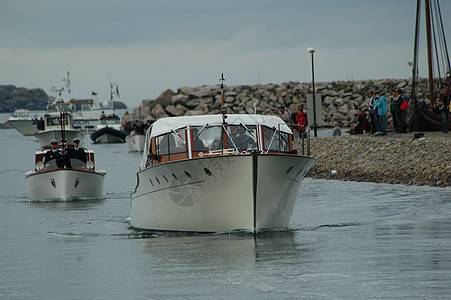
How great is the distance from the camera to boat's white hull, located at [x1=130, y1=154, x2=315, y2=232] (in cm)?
1486

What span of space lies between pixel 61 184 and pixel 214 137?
32.2 feet

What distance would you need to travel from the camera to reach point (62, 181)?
24797 millimetres

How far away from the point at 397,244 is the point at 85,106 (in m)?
83.6

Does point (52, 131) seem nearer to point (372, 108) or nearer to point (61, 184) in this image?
point (372, 108)

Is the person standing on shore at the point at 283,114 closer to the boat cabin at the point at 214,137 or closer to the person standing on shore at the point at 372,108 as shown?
the person standing on shore at the point at 372,108

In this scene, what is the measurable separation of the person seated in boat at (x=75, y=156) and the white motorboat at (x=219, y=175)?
787 cm

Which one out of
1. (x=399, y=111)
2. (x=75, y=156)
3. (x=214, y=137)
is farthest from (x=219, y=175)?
(x=399, y=111)

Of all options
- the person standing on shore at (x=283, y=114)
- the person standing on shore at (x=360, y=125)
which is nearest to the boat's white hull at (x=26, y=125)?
the person standing on shore at (x=360, y=125)

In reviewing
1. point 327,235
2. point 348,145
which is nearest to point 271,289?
point 327,235

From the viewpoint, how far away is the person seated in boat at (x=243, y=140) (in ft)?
53.4

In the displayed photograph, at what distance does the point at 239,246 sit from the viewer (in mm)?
14531

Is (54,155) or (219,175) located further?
(54,155)

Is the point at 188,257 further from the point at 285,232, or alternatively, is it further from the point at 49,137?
the point at 49,137

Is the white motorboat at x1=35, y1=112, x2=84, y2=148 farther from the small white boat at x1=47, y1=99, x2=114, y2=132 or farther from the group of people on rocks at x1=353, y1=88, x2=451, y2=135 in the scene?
the group of people on rocks at x1=353, y1=88, x2=451, y2=135
